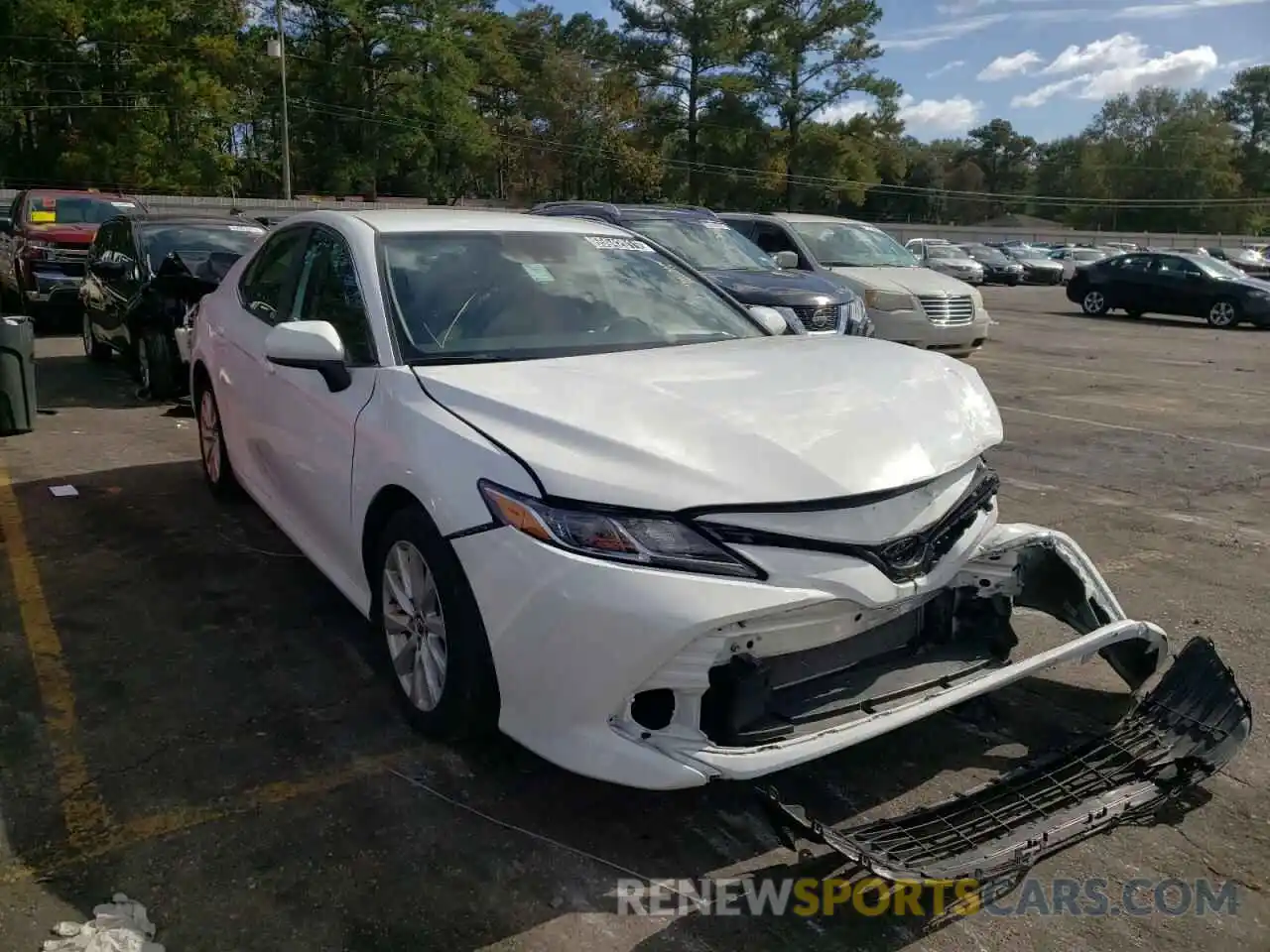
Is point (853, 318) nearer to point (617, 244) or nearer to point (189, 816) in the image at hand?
point (617, 244)

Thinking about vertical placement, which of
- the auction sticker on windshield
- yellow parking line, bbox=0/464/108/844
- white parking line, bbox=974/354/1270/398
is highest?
the auction sticker on windshield

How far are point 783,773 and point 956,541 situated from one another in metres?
0.89

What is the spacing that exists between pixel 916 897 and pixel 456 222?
3099 mm

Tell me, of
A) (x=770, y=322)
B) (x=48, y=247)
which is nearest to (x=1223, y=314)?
(x=770, y=322)

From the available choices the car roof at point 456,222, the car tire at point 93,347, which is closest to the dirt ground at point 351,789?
the car roof at point 456,222

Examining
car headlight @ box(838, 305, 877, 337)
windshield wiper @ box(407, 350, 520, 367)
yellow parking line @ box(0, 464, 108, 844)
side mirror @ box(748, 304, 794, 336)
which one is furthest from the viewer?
car headlight @ box(838, 305, 877, 337)

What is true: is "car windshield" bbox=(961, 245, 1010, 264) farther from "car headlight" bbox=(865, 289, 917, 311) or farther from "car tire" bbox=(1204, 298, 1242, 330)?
"car headlight" bbox=(865, 289, 917, 311)

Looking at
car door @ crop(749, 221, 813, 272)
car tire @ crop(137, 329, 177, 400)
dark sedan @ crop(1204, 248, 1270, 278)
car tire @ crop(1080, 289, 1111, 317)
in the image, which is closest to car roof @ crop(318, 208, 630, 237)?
car tire @ crop(137, 329, 177, 400)

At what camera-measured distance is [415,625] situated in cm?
333

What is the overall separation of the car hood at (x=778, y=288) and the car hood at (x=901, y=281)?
214 cm

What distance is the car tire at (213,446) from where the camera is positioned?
18.7ft

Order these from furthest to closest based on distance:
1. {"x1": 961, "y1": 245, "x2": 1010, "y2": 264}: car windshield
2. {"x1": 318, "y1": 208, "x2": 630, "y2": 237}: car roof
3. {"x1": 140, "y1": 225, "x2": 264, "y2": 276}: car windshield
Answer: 1. {"x1": 961, "y1": 245, "x2": 1010, "y2": 264}: car windshield
2. {"x1": 140, "y1": 225, "x2": 264, "y2": 276}: car windshield
3. {"x1": 318, "y1": 208, "x2": 630, "y2": 237}: car roof

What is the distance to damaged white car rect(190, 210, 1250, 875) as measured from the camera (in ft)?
8.61

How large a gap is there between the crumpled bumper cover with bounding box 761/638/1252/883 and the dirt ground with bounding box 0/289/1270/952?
0.14 m
